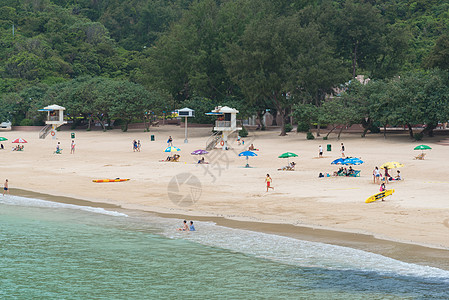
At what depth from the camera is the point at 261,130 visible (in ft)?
289

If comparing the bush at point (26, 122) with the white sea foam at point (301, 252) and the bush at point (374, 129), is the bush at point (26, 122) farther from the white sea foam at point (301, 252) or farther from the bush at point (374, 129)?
the white sea foam at point (301, 252)

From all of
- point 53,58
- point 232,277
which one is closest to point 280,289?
point 232,277

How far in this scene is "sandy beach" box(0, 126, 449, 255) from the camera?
3048 cm

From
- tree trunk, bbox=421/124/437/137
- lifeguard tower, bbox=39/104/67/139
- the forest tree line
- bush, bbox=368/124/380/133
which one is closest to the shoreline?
the forest tree line

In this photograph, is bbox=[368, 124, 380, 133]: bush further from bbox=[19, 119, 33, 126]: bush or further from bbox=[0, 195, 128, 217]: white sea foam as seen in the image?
bbox=[19, 119, 33, 126]: bush

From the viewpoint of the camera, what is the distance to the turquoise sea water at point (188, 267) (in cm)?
2153

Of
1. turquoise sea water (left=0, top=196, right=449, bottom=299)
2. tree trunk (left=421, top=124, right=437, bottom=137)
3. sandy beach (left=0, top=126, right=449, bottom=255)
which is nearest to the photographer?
turquoise sea water (left=0, top=196, right=449, bottom=299)

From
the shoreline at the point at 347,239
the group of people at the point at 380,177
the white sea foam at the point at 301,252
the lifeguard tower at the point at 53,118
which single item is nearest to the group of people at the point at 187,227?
the white sea foam at the point at 301,252

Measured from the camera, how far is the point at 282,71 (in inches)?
3002

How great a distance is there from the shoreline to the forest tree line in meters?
38.0

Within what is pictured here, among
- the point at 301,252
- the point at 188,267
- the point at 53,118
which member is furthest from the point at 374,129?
the point at 188,267

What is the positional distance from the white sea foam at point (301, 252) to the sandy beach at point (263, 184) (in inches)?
106

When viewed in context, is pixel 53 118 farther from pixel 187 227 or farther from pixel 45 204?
pixel 187 227

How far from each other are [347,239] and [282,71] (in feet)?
169
